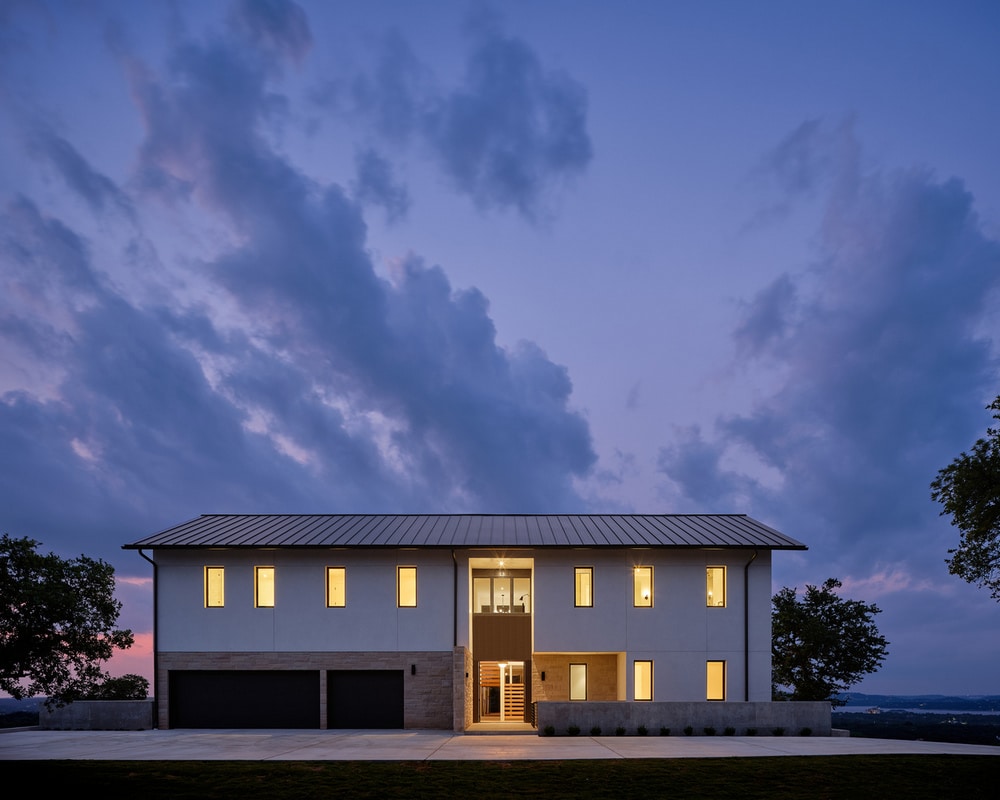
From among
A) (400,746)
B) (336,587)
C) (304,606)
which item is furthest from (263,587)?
(400,746)

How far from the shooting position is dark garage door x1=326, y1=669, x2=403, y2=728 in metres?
28.2

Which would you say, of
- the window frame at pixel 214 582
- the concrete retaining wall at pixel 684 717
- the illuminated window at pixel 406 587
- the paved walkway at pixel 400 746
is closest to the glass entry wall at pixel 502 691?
the illuminated window at pixel 406 587

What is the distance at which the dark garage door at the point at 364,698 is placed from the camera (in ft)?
92.6

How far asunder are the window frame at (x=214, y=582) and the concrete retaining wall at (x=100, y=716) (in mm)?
3803

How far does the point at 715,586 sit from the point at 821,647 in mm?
9539

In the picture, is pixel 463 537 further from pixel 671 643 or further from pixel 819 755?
pixel 819 755

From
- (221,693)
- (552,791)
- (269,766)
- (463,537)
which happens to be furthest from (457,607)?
(552,791)

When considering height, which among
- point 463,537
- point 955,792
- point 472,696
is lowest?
point 472,696

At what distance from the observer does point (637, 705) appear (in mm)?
24969

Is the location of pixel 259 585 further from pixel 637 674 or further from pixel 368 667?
pixel 637 674

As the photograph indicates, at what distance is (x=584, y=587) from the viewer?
2916 centimetres

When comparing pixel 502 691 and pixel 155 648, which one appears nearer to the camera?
pixel 155 648

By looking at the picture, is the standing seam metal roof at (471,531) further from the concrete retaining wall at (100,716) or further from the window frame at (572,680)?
the concrete retaining wall at (100,716)

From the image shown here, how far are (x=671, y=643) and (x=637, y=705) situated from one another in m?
4.31
